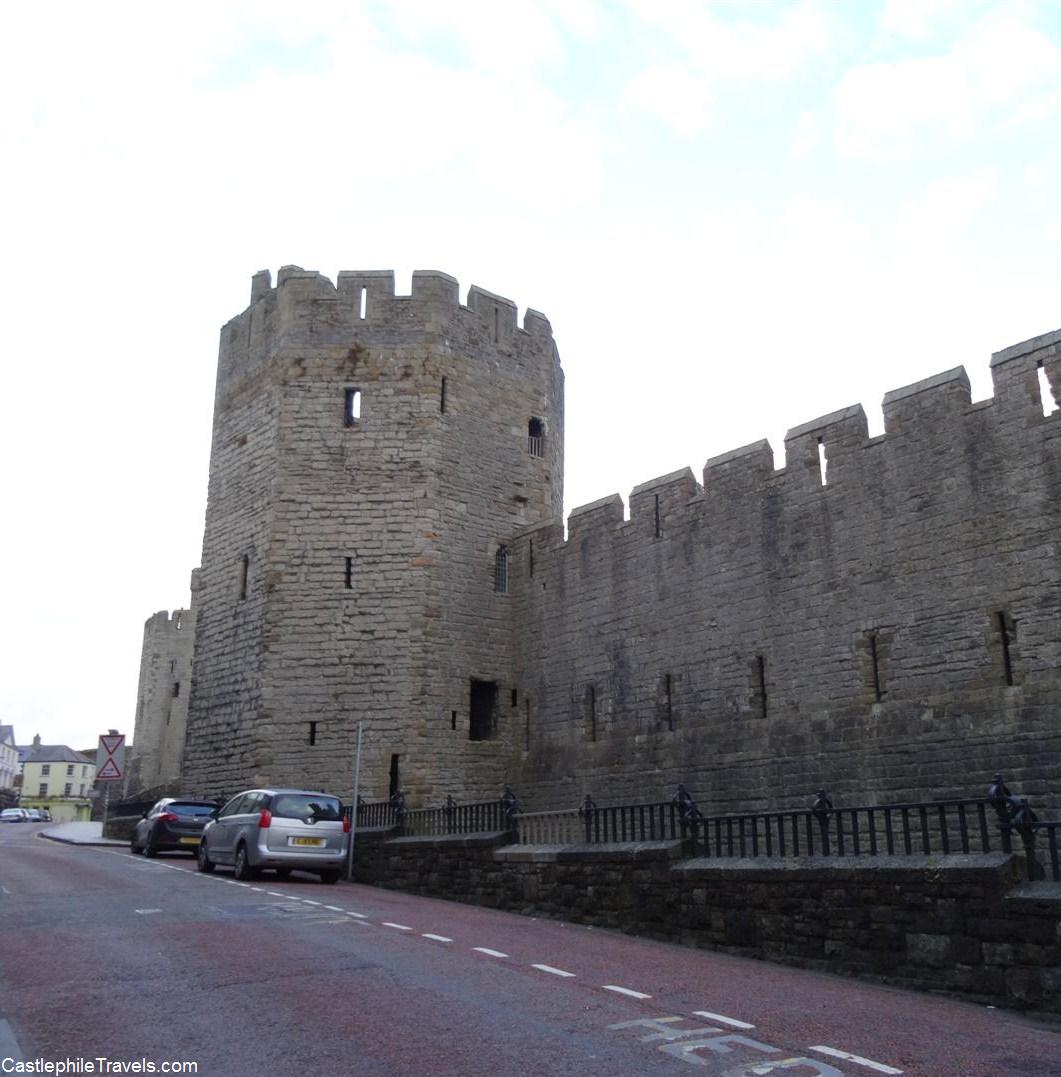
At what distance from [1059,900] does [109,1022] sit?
5933 millimetres

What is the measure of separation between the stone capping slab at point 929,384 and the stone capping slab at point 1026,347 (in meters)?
0.45

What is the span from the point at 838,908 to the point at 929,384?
789cm

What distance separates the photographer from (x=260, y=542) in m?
20.1

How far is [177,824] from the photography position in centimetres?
1855

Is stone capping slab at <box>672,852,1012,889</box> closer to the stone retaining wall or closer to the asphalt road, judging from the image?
the stone retaining wall

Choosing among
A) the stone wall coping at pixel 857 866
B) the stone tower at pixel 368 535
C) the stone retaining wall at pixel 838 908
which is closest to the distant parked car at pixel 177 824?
the stone tower at pixel 368 535

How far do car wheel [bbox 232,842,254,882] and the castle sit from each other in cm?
437

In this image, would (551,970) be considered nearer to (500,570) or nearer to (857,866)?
(857,866)

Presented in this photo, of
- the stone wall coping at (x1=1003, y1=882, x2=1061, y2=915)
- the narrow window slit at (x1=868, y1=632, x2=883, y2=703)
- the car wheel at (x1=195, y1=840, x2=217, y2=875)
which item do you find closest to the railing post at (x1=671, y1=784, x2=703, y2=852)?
the stone wall coping at (x1=1003, y1=882, x2=1061, y2=915)

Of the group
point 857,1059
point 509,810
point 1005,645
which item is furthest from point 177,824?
point 857,1059

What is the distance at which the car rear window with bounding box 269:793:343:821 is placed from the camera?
13961mm

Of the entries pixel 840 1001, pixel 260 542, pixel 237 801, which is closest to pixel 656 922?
pixel 840 1001

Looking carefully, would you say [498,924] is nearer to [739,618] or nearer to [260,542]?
[739,618]

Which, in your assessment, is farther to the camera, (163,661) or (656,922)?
(163,661)
